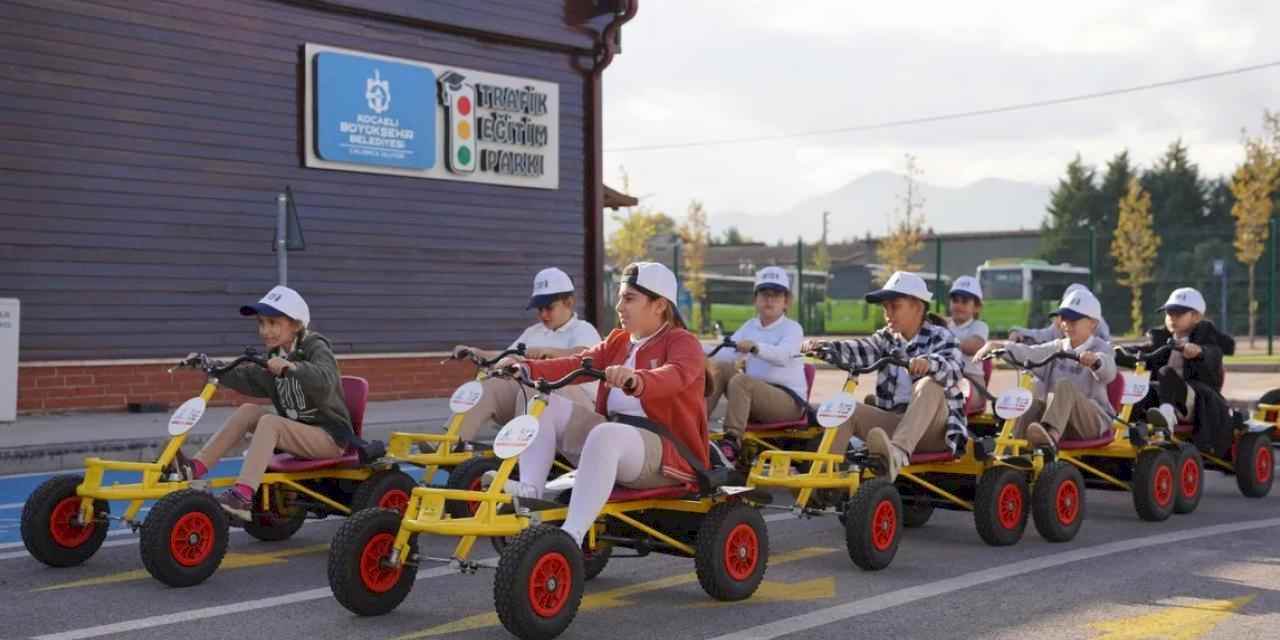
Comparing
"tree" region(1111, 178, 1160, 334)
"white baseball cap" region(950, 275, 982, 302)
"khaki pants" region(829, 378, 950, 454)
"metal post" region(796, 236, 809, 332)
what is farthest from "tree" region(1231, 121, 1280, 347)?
"khaki pants" region(829, 378, 950, 454)

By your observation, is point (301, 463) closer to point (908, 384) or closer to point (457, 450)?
point (457, 450)

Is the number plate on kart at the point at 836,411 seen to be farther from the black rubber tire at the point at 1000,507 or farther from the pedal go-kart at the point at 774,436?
the pedal go-kart at the point at 774,436

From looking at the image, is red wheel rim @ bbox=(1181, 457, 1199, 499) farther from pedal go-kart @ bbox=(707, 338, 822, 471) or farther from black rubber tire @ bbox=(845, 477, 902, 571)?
black rubber tire @ bbox=(845, 477, 902, 571)

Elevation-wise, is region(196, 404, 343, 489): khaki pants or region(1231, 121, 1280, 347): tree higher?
region(1231, 121, 1280, 347): tree

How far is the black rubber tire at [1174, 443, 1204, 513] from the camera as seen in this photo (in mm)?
9953

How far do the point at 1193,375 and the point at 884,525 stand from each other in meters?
4.24

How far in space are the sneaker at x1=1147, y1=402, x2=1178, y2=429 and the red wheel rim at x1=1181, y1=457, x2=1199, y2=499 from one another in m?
0.26

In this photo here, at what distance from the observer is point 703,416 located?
705 centimetres

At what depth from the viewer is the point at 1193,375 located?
1103cm

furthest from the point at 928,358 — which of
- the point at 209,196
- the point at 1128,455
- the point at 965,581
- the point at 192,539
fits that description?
the point at 209,196

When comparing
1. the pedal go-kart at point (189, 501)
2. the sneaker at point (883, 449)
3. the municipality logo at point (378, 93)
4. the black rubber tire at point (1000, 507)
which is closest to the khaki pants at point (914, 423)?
the sneaker at point (883, 449)

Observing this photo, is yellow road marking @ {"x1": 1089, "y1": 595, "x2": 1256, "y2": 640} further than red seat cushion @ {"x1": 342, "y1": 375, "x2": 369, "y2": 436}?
No

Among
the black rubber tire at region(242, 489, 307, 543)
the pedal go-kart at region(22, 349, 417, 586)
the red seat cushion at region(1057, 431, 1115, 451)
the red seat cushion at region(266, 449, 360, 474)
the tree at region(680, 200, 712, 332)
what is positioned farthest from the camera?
the tree at region(680, 200, 712, 332)

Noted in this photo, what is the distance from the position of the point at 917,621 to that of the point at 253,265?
1305 cm
